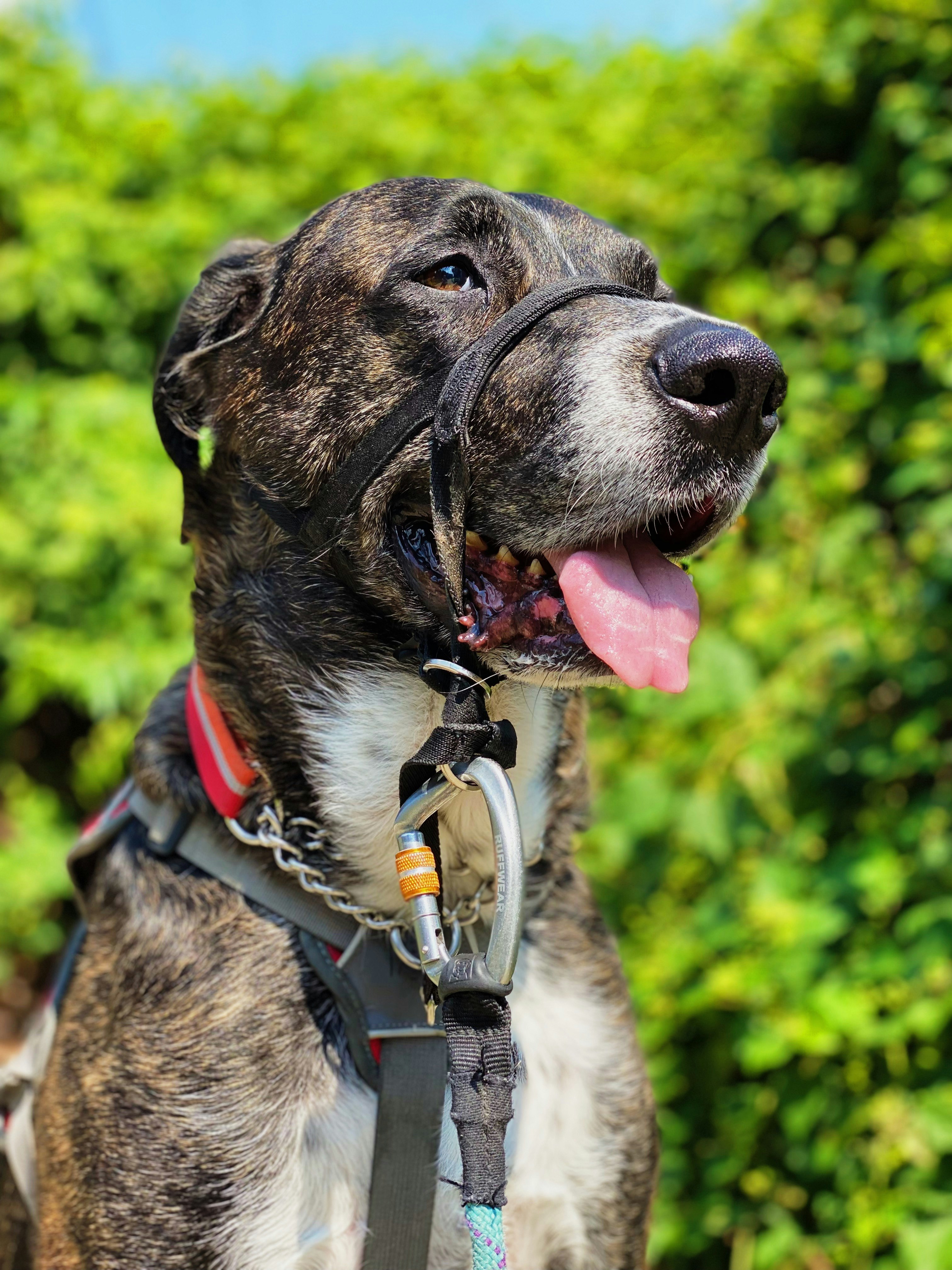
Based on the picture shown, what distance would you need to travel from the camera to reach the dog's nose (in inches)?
65.9

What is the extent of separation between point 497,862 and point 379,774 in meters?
0.45

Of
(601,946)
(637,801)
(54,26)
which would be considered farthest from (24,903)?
(54,26)

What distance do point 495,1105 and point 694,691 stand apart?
204 centimetres

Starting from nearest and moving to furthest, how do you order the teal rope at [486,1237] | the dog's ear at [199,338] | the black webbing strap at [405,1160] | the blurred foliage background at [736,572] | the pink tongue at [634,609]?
the teal rope at [486,1237] < the pink tongue at [634,609] < the black webbing strap at [405,1160] < the dog's ear at [199,338] < the blurred foliage background at [736,572]

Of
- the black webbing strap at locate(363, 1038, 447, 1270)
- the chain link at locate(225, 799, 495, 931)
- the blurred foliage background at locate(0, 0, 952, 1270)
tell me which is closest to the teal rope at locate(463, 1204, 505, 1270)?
the black webbing strap at locate(363, 1038, 447, 1270)

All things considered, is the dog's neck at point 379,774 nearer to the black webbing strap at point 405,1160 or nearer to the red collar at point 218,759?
the red collar at point 218,759

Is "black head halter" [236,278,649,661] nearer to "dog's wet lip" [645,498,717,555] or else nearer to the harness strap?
"dog's wet lip" [645,498,717,555]

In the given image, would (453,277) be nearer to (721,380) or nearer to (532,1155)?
(721,380)

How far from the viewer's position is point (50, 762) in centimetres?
518

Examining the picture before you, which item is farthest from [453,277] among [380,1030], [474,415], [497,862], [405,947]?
[380,1030]

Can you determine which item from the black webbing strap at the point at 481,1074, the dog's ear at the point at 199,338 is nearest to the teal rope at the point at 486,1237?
the black webbing strap at the point at 481,1074

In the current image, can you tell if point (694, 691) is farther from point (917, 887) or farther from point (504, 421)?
point (504, 421)

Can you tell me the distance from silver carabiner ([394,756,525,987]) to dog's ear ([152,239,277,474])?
2.74ft

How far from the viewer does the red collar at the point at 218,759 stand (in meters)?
2.01
